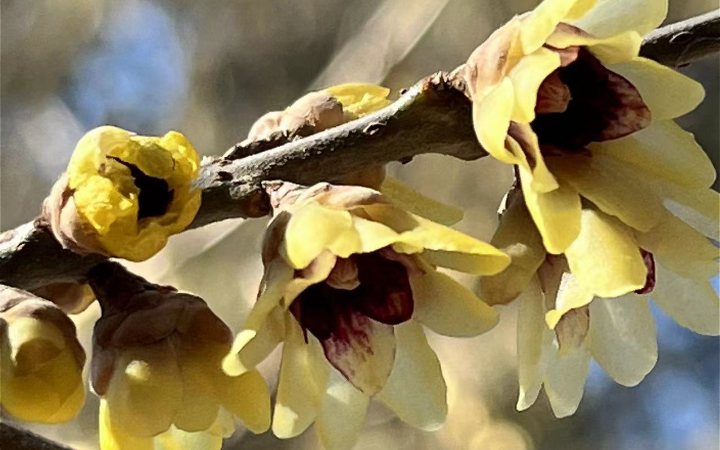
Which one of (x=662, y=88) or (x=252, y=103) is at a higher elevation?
(x=662, y=88)

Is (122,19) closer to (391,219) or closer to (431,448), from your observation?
(431,448)

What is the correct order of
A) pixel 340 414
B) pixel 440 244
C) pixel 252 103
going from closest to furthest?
pixel 440 244
pixel 340 414
pixel 252 103

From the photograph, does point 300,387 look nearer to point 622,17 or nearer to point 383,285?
point 383,285

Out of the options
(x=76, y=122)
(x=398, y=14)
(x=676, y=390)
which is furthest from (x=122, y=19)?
(x=676, y=390)

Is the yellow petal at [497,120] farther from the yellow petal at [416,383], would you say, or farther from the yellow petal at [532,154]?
the yellow petal at [416,383]

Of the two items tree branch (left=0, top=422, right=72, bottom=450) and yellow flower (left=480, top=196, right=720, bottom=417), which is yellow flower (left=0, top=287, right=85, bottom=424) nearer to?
tree branch (left=0, top=422, right=72, bottom=450)

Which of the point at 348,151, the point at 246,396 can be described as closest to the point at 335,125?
the point at 348,151

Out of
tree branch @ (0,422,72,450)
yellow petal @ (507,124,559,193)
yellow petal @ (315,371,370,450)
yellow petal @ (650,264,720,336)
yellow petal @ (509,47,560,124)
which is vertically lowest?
yellow petal @ (650,264,720,336)

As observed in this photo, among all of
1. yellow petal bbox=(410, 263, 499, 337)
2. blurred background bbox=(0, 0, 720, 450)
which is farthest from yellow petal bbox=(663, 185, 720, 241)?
blurred background bbox=(0, 0, 720, 450)

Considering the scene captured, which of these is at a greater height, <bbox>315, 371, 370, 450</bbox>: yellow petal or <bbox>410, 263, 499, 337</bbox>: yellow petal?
<bbox>410, 263, 499, 337</bbox>: yellow petal
